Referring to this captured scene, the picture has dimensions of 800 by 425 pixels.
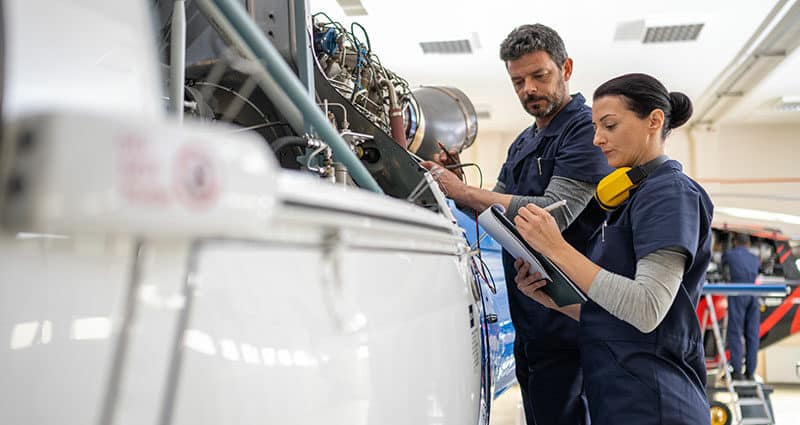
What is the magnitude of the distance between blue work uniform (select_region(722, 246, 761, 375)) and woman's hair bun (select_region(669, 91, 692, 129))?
4887mm

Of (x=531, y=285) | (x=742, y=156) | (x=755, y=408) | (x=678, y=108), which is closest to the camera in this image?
(x=678, y=108)

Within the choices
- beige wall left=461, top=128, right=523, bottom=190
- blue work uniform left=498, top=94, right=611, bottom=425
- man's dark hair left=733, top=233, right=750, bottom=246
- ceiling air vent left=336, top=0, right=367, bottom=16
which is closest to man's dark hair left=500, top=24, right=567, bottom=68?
blue work uniform left=498, top=94, right=611, bottom=425

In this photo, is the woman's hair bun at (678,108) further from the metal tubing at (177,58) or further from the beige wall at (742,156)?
the beige wall at (742,156)

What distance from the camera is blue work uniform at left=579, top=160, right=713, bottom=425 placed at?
160cm

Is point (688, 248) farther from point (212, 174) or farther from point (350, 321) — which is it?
point (212, 174)

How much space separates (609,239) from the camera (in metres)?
1.77

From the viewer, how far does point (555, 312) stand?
221 cm

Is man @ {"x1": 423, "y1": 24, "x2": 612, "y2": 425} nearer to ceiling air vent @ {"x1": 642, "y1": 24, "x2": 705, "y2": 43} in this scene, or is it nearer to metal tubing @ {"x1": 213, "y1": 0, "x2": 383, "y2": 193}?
metal tubing @ {"x1": 213, "y1": 0, "x2": 383, "y2": 193}

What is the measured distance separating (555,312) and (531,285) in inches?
9.3

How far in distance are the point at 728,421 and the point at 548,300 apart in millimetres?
3603

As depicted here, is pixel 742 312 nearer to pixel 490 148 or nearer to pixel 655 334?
pixel 655 334

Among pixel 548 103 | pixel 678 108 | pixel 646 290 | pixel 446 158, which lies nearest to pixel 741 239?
pixel 446 158

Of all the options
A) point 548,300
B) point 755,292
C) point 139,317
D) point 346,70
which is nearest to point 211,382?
point 139,317

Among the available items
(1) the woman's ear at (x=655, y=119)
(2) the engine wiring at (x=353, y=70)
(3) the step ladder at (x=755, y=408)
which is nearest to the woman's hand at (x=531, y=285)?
(1) the woman's ear at (x=655, y=119)
